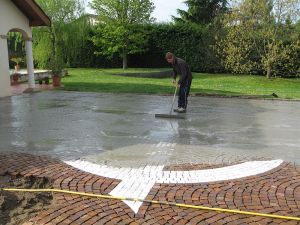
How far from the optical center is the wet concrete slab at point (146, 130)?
22.7 ft

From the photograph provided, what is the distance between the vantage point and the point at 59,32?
28469mm

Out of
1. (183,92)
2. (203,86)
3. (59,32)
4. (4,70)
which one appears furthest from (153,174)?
(59,32)

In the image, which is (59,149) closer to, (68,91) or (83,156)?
(83,156)

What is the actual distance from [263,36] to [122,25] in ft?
35.4

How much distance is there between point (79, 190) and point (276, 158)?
3402mm

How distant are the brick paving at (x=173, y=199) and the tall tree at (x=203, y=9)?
3156cm

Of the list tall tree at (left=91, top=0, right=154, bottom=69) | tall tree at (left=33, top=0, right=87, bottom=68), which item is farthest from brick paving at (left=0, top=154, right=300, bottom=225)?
tall tree at (left=91, top=0, right=154, bottom=69)

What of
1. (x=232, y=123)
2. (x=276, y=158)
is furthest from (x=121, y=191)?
(x=232, y=123)

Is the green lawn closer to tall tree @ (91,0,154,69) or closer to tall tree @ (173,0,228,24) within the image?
tall tree @ (91,0,154,69)

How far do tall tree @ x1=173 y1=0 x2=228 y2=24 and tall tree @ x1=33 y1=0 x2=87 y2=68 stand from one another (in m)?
10.8

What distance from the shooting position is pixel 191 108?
1252cm

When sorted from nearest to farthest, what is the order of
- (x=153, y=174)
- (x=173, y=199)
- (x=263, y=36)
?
(x=173, y=199), (x=153, y=174), (x=263, y=36)

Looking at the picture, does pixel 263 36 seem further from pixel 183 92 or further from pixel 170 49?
pixel 183 92

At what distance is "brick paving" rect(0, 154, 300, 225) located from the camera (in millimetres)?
4312
